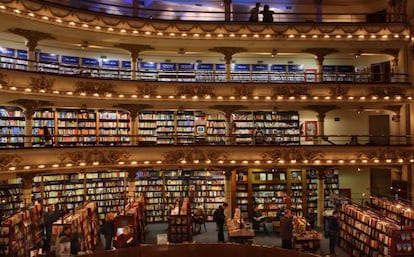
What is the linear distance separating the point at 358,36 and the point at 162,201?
947 centimetres

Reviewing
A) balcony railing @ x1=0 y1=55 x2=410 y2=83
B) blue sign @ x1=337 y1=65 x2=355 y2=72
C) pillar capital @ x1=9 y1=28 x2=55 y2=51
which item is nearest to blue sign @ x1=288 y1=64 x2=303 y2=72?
balcony railing @ x1=0 y1=55 x2=410 y2=83

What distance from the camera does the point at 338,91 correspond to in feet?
54.2

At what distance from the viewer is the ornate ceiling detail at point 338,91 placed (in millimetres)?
16500

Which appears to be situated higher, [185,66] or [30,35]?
[30,35]

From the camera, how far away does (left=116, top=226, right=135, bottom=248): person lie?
11008mm

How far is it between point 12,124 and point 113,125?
142 inches

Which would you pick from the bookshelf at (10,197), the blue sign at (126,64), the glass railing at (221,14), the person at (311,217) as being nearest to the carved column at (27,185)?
the bookshelf at (10,197)

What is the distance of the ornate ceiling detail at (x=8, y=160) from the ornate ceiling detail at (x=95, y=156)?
58.7 inches

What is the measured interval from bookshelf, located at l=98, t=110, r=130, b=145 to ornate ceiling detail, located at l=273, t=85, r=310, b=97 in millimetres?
5717

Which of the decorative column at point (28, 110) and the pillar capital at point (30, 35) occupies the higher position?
the pillar capital at point (30, 35)

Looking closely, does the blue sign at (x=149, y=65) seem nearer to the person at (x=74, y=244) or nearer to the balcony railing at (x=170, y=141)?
the balcony railing at (x=170, y=141)

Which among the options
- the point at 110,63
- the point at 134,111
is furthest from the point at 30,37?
the point at 134,111

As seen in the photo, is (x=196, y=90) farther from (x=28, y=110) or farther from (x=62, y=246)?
(x=62, y=246)

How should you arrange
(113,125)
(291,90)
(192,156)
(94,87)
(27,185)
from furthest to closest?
(113,125) → (291,90) → (192,156) → (94,87) → (27,185)
